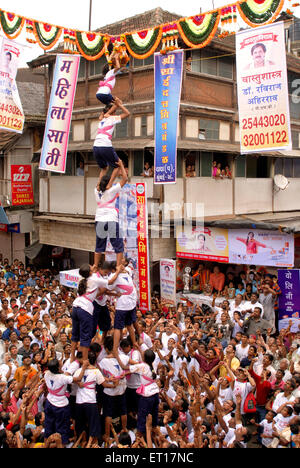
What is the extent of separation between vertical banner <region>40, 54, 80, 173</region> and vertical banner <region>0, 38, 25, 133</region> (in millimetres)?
962

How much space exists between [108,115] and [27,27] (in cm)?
632

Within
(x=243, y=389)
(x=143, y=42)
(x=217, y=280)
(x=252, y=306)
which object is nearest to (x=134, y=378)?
(x=243, y=389)

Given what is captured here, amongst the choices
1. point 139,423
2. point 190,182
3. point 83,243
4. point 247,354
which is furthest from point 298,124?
point 139,423

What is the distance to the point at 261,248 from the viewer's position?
13.6 m

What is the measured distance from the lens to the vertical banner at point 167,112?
13.4 m

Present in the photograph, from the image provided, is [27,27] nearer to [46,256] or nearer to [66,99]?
[66,99]

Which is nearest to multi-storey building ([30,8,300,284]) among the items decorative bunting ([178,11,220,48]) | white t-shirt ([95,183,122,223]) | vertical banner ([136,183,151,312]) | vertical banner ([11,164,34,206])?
vertical banner ([11,164,34,206])

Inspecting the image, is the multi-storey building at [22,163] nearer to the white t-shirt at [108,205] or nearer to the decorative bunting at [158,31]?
the decorative bunting at [158,31]

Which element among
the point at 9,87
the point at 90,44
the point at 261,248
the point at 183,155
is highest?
the point at 90,44

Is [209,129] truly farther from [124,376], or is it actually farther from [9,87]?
[124,376]

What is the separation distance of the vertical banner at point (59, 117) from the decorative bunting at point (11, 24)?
5.32 ft

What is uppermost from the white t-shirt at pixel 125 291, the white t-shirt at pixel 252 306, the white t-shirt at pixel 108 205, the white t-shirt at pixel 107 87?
the white t-shirt at pixel 107 87

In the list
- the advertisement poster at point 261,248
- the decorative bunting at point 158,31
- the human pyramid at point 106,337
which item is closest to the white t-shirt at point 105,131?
the human pyramid at point 106,337

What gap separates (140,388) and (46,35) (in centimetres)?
1023
